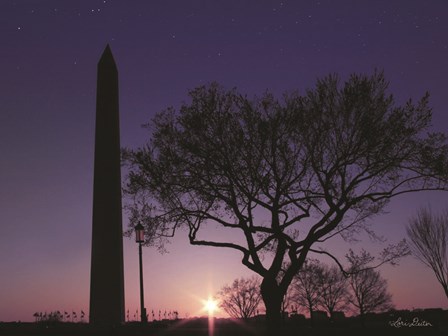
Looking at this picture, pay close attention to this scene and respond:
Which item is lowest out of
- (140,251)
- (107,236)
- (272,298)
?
(272,298)

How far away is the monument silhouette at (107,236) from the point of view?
2712cm

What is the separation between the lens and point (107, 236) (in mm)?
27359

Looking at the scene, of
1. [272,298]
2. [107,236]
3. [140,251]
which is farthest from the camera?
[107,236]

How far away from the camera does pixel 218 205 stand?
26016mm

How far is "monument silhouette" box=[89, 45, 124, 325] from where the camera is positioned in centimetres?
2712

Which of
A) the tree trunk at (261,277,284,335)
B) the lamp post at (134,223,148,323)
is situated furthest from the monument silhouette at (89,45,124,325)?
the tree trunk at (261,277,284,335)

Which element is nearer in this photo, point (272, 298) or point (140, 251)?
point (140, 251)

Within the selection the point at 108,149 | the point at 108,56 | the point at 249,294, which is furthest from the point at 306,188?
the point at 249,294
